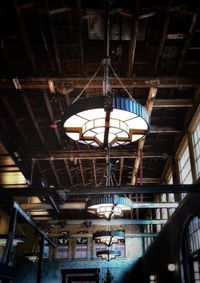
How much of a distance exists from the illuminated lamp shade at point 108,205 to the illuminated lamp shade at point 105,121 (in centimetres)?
461

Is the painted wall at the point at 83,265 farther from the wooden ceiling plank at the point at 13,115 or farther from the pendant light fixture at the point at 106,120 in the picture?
the pendant light fixture at the point at 106,120

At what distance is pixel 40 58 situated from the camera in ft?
24.5

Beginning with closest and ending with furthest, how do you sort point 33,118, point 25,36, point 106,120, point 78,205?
point 106,120 → point 25,36 → point 33,118 → point 78,205

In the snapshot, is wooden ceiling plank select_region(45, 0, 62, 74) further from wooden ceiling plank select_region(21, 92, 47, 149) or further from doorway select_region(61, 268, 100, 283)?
doorway select_region(61, 268, 100, 283)

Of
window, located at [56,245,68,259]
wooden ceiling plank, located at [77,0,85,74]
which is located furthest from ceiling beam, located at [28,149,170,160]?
window, located at [56,245,68,259]

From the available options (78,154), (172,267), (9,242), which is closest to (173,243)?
(172,267)

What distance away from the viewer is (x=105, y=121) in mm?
4344

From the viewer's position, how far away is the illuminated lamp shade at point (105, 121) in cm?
422

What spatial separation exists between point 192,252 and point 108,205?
2.42 metres

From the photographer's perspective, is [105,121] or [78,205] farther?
[78,205]

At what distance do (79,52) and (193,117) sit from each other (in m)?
3.64

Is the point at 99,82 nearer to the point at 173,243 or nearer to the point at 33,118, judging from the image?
the point at 33,118

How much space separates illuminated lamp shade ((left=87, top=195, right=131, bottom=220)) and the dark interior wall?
59.4 inches

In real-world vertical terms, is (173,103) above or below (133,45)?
above
